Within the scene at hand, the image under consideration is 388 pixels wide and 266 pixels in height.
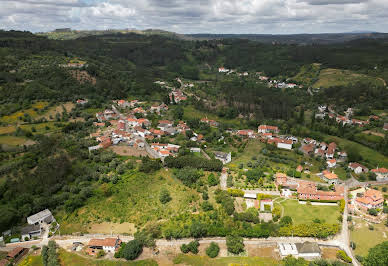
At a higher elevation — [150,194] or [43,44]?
[43,44]

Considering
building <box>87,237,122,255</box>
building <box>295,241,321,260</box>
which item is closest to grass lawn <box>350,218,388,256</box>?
building <box>295,241,321,260</box>

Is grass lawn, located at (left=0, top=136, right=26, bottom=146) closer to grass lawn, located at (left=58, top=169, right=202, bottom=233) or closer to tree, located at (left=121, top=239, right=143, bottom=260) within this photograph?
grass lawn, located at (left=58, top=169, right=202, bottom=233)

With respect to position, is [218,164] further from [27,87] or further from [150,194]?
[27,87]

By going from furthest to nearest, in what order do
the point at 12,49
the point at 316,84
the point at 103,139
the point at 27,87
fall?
the point at 316,84 → the point at 12,49 → the point at 27,87 → the point at 103,139

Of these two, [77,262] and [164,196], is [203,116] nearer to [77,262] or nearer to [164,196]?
[164,196]

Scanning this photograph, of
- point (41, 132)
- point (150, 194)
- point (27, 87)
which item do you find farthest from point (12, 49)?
point (150, 194)

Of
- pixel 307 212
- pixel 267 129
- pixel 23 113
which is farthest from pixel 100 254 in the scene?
pixel 23 113
